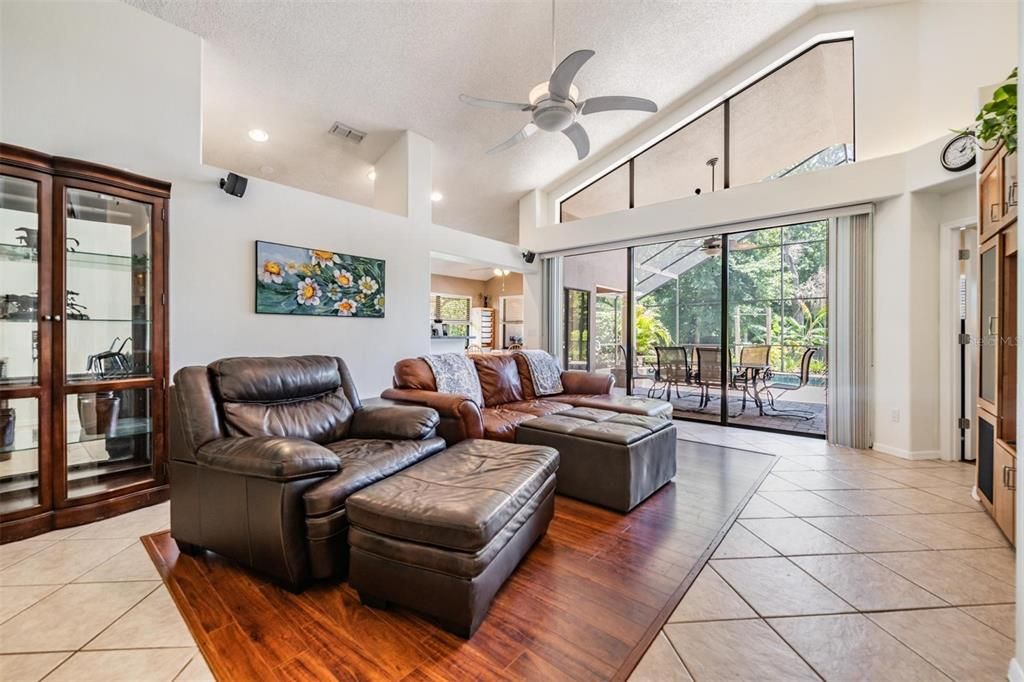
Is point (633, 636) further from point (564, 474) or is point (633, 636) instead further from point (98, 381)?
point (98, 381)

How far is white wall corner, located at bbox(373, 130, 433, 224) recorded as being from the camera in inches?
181

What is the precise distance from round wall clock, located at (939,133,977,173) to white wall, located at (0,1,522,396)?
5.01 m

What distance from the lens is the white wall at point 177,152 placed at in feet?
8.17

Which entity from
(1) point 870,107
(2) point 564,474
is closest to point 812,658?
(2) point 564,474

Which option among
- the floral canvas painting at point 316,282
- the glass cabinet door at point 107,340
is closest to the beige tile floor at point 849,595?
the glass cabinet door at point 107,340

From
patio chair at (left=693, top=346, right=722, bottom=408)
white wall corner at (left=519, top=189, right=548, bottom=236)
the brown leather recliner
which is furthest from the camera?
white wall corner at (left=519, top=189, right=548, bottom=236)

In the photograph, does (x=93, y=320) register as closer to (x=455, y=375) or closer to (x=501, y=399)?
(x=455, y=375)

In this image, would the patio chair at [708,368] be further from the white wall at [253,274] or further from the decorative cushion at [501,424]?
the white wall at [253,274]

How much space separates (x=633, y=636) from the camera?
1484mm

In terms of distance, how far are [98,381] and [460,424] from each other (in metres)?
2.14

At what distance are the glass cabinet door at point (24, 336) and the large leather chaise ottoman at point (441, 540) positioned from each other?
6.78 ft

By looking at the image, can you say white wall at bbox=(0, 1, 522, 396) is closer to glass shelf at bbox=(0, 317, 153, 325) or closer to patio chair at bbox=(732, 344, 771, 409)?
glass shelf at bbox=(0, 317, 153, 325)

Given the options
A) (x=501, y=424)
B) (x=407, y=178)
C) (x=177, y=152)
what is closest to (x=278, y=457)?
(x=501, y=424)

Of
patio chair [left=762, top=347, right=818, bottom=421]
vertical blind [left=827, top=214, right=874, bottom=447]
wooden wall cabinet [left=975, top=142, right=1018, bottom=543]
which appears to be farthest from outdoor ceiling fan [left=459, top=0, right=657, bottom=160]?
patio chair [left=762, top=347, right=818, bottom=421]
